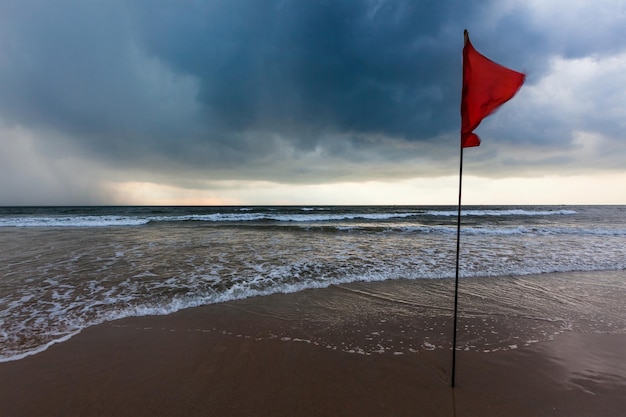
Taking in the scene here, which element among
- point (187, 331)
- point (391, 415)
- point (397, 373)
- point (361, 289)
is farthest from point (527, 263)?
point (187, 331)

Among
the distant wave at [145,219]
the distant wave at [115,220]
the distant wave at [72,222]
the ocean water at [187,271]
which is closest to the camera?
the ocean water at [187,271]

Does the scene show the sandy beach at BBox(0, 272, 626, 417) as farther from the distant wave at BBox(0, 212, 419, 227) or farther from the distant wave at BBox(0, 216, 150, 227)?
the distant wave at BBox(0, 216, 150, 227)

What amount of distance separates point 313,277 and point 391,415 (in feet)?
16.2

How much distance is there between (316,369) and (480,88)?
3.78m

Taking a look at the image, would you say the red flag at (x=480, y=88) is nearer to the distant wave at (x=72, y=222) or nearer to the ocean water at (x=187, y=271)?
the ocean water at (x=187, y=271)

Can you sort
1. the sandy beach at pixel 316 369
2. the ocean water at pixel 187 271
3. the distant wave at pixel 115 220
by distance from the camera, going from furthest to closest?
the distant wave at pixel 115 220 < the ocean water at pixel 187 271 < the sandy beach at pixel 316 369

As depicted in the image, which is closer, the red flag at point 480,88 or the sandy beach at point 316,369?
the red flag at point 480,88

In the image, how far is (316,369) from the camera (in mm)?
3371

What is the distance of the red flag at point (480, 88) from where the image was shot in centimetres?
263

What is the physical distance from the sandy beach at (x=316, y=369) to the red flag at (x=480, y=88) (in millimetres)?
2880

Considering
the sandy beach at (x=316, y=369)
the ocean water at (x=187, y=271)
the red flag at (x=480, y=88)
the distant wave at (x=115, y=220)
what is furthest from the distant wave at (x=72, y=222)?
the red flag at (x=480, y=88)

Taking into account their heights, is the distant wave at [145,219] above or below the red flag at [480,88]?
below

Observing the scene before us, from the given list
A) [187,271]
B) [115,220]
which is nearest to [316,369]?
[187,271]

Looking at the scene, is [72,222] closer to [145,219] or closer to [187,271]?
[145,219]
